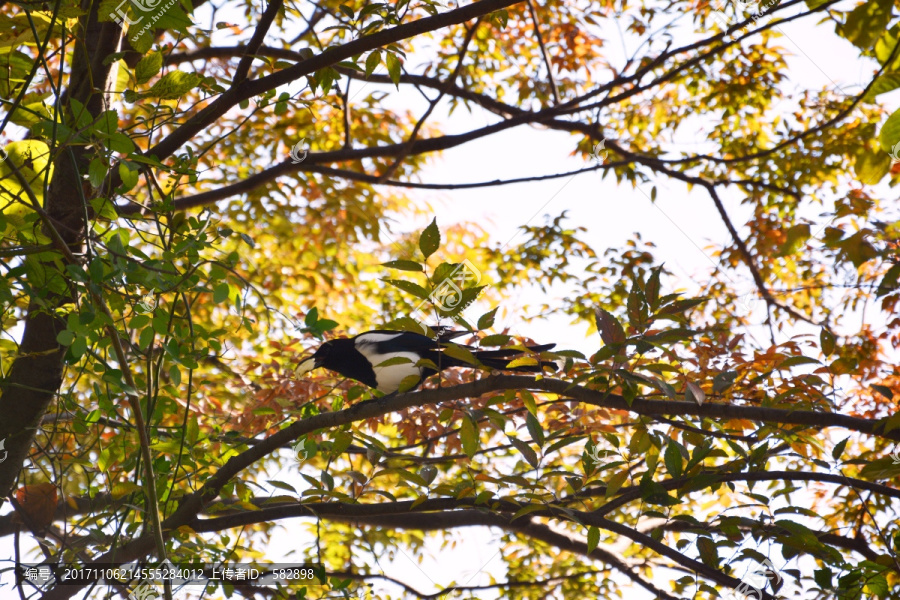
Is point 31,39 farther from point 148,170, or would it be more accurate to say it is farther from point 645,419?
point 645,419

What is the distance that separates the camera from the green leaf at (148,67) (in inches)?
60.1

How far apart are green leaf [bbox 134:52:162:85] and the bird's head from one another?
1.54 meters

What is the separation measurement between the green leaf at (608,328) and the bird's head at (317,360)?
1666 millimetres

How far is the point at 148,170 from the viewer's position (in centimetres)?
209

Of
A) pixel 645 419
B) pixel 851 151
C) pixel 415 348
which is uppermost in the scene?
pixel 851 151

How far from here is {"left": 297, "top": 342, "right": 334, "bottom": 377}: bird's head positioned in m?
2.93

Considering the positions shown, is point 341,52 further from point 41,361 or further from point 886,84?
point 886,84

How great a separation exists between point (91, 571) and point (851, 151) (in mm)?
4231

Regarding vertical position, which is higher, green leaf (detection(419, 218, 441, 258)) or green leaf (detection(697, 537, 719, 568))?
green leaf (detection(419, 218, 441, 258))

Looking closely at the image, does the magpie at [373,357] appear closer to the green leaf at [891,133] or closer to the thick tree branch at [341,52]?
the thick tree branch at [341,52]

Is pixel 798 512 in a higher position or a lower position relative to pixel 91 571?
lower

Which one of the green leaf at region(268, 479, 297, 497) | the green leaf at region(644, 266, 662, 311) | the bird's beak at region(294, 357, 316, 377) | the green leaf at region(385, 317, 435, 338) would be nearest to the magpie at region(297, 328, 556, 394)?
the bird's beak at region(294, 357, 316, 377)

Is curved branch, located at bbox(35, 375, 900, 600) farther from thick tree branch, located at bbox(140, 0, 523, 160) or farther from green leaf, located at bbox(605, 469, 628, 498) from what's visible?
thick tree branch, located at bbox(140, 0, 523, 160)

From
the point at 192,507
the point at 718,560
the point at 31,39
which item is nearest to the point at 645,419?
the point at 718,560
